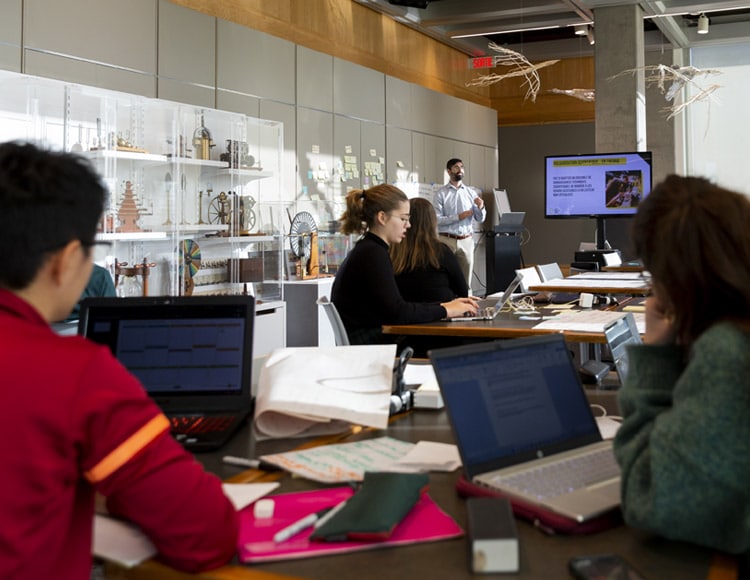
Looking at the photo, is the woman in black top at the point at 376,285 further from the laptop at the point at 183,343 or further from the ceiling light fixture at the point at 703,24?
the ceiling light fixture at the point at 703,24

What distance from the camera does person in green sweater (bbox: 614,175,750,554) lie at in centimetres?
118

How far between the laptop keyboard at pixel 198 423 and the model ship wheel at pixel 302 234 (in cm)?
571

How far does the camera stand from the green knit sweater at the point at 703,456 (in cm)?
117

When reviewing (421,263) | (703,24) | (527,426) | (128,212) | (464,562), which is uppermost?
(703,24)

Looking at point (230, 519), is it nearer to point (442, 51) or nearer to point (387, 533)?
point (387, 533)

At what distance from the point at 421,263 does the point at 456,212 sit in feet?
21.5

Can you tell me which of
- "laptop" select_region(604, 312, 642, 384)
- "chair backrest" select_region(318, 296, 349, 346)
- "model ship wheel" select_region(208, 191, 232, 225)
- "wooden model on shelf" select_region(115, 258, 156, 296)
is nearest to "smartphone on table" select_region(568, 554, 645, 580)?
"laptop" select_region(604, 312, 642, 384)

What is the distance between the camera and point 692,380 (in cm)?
121

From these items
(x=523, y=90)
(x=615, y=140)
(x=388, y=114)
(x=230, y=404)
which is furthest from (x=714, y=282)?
(x=523, y=90)

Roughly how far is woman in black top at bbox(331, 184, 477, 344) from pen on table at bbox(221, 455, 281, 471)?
2.26m

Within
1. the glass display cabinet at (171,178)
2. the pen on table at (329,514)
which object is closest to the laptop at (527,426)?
the pen on table at (329,514)

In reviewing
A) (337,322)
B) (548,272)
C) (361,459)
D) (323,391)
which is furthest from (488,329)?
(548,272)

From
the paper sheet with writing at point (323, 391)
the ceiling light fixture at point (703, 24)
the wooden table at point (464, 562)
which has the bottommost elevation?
the wooden table at point (464, 562)

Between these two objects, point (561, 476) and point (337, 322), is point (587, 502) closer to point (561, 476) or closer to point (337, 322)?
point (561, 476)
